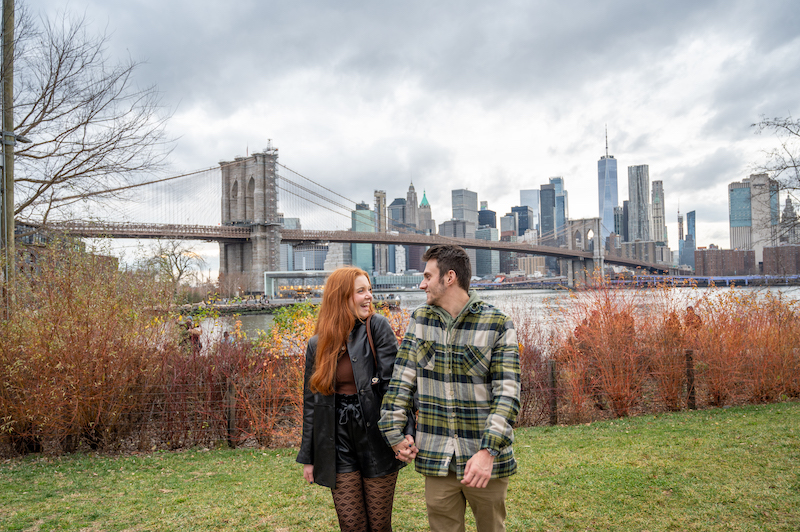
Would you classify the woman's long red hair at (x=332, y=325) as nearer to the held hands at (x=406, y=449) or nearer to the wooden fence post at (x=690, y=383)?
the held hands at (x=406, y=449)

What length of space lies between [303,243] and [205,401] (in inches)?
1523

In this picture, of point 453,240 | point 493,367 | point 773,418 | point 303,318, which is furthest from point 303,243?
point 493,367

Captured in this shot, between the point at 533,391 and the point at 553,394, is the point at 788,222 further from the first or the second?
the point at 533,391

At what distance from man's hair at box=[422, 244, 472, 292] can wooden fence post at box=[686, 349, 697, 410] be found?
262 inches

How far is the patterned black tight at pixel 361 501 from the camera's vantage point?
243 centimetres

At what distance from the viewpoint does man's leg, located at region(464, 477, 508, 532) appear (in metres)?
2.18

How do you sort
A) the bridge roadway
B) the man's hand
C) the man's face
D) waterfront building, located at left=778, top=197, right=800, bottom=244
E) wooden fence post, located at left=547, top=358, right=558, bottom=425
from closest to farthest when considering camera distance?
the man's hand
the man's face
wooden fence post, located at left=547, top=358, right=558, bottom=425
waterfront building, located at left=778, top=197, right=800, bottom=244
the bridge roadway

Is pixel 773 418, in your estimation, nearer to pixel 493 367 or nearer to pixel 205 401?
pixel 493 367

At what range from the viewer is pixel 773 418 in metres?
6.40

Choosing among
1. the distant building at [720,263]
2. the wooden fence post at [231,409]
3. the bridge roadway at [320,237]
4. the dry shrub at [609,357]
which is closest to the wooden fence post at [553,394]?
the dry shrub at [609,357]

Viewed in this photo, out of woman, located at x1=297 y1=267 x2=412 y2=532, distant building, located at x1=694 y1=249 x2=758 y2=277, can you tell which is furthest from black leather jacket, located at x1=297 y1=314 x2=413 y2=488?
distant building, located at x1=694 y1=249 x2=758 y2=277

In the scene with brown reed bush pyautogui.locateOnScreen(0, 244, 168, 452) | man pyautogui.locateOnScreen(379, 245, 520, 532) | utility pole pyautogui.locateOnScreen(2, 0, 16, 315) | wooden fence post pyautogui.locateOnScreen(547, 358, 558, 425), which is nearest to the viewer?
man pyautogui.locateOnScreen(379, 245, 520, 532)

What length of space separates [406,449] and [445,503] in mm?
295

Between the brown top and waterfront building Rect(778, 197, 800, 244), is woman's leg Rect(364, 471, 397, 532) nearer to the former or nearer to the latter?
the brown top
